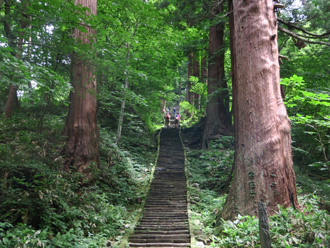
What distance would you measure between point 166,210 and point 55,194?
3795mm

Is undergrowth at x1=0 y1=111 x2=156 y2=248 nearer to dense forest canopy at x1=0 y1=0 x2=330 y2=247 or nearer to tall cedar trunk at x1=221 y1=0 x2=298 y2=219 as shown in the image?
dense forest canopy at x1=0 y1=0 x2=330 y2=247

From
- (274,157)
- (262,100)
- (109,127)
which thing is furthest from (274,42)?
(109,127)

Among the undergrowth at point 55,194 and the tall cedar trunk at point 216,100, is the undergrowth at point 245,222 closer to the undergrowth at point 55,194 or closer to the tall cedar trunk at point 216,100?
the undergrowth at point 55,194

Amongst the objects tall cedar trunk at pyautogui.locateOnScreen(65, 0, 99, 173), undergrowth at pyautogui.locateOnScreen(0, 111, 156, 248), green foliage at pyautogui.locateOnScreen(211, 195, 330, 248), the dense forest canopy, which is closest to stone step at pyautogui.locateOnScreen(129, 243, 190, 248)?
undergrowth at pyautogui.locateOnScreen(0, 111, 156, 248)

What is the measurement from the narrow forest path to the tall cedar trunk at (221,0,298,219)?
151 centimetres

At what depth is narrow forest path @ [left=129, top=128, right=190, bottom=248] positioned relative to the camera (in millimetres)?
5805

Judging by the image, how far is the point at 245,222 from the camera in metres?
4.11

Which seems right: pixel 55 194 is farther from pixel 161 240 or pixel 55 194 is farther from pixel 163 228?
pixel 163 228

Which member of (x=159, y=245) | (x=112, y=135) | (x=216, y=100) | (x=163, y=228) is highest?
(x=216, y=100)

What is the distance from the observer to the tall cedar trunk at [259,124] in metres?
4.74

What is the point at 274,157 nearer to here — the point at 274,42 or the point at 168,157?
the point at 274,42

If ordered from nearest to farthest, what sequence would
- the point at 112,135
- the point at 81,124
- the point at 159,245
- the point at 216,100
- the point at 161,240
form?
1. the point at 159,245
2. the point at 161,240
3. the point at 81,124
4. the point at 112,135
5. the point at 216,100

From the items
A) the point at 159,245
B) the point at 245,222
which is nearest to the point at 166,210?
the point at 159,245

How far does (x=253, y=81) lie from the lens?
201 inches
